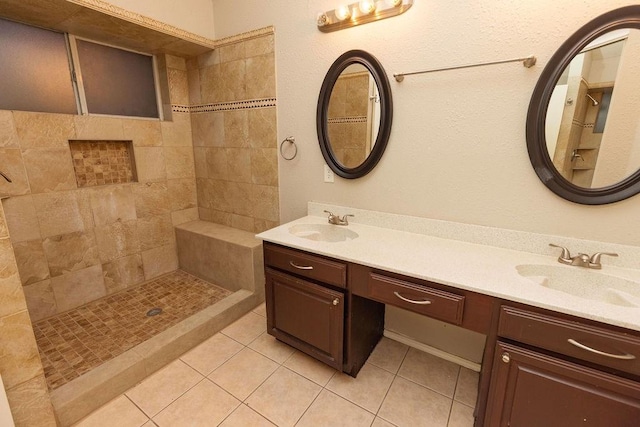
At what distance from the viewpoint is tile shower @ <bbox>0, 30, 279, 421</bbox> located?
6.30 ft

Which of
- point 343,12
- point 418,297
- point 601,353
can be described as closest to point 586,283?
point 601,353

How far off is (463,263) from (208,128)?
241 centimetres

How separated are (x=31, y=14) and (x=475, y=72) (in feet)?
8.64

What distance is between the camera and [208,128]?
2639 mm

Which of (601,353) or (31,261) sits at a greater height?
(601,353)

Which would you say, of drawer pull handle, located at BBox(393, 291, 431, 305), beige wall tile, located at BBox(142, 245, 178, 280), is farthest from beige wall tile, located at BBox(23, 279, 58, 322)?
drawer pull handle, located at BBox(393, 291, 431, 305)

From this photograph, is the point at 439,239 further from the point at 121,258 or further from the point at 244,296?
the point at 121,258

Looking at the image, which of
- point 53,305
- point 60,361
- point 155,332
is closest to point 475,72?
point 155,332

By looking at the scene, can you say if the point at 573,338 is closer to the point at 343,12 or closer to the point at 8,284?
the point at 343,12

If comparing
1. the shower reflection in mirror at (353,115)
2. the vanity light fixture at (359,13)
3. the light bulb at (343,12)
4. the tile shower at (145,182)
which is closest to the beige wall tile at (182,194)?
the tile shower at (145,182)

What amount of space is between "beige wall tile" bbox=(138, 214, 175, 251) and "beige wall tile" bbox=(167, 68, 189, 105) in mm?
1101

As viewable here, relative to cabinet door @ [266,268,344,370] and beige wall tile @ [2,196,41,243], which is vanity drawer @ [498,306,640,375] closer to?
cabinet door @ [266,268,344,370]

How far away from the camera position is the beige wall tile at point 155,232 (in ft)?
8.39

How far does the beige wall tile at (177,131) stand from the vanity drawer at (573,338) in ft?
9.24
